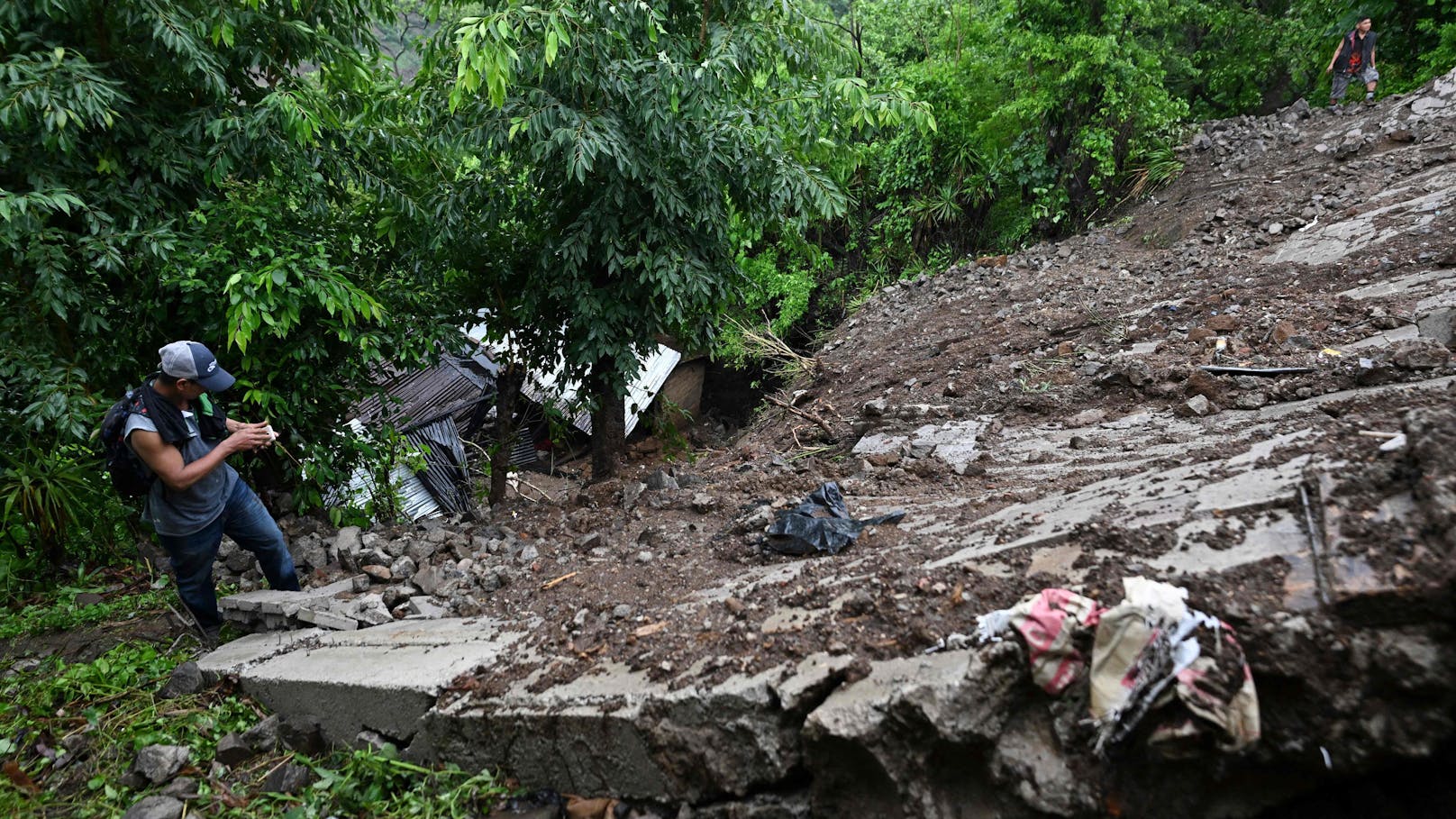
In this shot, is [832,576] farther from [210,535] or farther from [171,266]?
[171,266]

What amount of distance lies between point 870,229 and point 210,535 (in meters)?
10.3

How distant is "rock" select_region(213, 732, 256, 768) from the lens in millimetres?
3406

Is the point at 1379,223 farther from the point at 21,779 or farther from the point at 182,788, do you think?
the point at 21,779

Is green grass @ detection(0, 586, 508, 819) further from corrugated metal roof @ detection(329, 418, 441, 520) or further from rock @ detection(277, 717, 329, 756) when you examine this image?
corrugated metal roof @ detection(329, 418, 441, 520)

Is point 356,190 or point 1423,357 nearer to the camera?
point 1423,357

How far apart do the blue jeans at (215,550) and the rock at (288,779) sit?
50.0 inches

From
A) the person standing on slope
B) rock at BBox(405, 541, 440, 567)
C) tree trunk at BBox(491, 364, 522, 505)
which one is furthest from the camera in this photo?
the person standing on slope

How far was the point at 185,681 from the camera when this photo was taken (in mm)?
3789

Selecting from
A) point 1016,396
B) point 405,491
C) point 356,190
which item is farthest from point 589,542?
point 405,491

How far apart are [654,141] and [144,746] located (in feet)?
12.3

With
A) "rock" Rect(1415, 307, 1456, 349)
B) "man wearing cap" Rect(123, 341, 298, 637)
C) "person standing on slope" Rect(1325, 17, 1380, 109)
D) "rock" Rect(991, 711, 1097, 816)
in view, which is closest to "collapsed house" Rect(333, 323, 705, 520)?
"man wearing cap" Rect(123, 341, 298, 637)

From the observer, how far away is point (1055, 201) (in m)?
10.6

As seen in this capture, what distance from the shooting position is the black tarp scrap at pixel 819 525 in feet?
11.4

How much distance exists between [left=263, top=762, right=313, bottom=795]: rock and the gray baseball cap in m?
1.67
